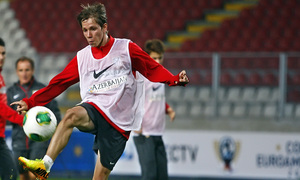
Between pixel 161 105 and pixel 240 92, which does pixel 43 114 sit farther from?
pixel 240 92

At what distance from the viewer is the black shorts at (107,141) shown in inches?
210

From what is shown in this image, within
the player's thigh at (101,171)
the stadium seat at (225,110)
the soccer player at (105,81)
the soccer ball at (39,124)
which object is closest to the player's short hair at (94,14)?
the soccer player at (105,81)

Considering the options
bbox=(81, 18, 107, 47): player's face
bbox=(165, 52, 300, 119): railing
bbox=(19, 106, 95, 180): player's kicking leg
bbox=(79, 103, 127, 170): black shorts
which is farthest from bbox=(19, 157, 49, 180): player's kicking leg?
bbox=(165, 52, 300, 119): railing

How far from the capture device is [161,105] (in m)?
7.39

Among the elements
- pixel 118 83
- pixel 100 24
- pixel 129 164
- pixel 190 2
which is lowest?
pixel 129 164

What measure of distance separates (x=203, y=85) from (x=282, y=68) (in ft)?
5.49

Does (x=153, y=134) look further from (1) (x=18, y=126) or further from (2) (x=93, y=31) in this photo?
(2) (x=93, y=31)

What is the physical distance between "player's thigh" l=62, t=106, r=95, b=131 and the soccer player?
2 centimetres

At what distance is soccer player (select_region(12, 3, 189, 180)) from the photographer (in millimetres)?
5309

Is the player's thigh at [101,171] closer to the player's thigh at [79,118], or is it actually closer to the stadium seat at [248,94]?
the player's thigh at [79,118]

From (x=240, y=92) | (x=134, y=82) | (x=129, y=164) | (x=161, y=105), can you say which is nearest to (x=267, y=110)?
(x=240, y=92)

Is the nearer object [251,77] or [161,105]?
[161,105]

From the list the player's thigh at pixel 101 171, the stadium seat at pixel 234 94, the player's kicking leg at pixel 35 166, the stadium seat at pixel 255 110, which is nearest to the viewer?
the player's kicking leg at pixel 35 166

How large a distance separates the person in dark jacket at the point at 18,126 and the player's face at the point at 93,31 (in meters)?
2.02
